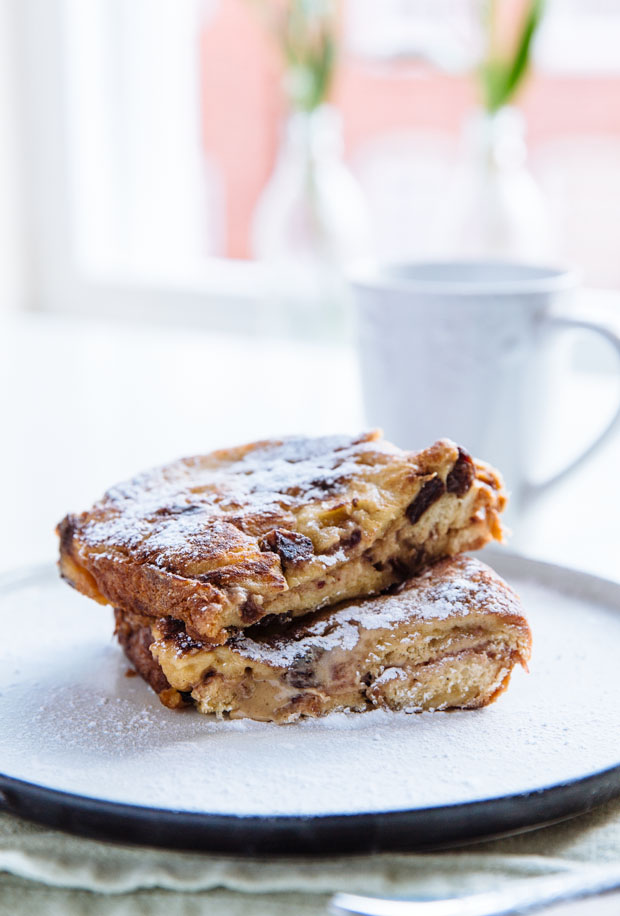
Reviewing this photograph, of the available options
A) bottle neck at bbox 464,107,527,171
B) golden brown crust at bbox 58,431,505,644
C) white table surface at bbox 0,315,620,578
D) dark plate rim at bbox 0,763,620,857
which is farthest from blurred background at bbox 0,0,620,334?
dark plate rim at bbox 0,763,620,857

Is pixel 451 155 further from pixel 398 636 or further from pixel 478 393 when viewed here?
pixel 398 636

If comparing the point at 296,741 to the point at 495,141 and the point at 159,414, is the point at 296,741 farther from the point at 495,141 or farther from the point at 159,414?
the point at 495,141

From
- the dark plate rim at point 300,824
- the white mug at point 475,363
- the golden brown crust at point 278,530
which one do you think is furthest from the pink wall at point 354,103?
the dark plate rim at point 300,824

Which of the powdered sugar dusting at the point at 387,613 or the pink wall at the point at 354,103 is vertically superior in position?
the pink wall at the point at 354,103

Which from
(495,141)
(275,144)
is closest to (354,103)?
(275,144)

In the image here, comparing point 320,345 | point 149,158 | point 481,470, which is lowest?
point 320,345

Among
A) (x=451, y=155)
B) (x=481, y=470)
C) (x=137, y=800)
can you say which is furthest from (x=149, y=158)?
(x=137, y=800)

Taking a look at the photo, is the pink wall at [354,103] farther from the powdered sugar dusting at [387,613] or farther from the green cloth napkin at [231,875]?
the green cloth napkin at [231,875]

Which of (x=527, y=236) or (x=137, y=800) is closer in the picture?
(x=137, y=800)
